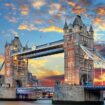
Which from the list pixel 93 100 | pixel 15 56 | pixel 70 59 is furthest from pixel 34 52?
pixel 93 100

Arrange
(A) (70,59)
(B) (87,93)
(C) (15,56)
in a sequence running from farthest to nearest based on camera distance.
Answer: (C) (15,56)
(A) (70,59)
(B) (87,93)

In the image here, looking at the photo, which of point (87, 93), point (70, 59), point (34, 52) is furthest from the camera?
point (34, 52)

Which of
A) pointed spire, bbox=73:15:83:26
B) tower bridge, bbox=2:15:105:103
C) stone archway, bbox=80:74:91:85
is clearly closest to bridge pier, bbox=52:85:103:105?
tower bridge, bbox=2:15:105:103

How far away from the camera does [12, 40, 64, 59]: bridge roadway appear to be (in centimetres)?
8819

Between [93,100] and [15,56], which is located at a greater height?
[15,56]

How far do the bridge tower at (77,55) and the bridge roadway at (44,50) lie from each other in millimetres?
3288

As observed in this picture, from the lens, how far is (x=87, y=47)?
84.2m

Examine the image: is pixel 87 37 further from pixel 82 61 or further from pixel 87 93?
pixel 87 93

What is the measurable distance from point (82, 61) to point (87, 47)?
11.2 ft

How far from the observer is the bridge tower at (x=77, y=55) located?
82.0m

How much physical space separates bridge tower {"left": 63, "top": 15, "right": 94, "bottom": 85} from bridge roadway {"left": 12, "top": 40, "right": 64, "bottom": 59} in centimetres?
329

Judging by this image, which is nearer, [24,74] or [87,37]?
[87,37]

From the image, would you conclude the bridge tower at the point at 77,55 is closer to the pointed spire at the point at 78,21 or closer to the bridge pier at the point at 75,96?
the pointed spire at the point at 78,21

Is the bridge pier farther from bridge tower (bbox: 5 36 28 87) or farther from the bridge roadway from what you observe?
bridge tower (bbox: 5 36 28 87)
